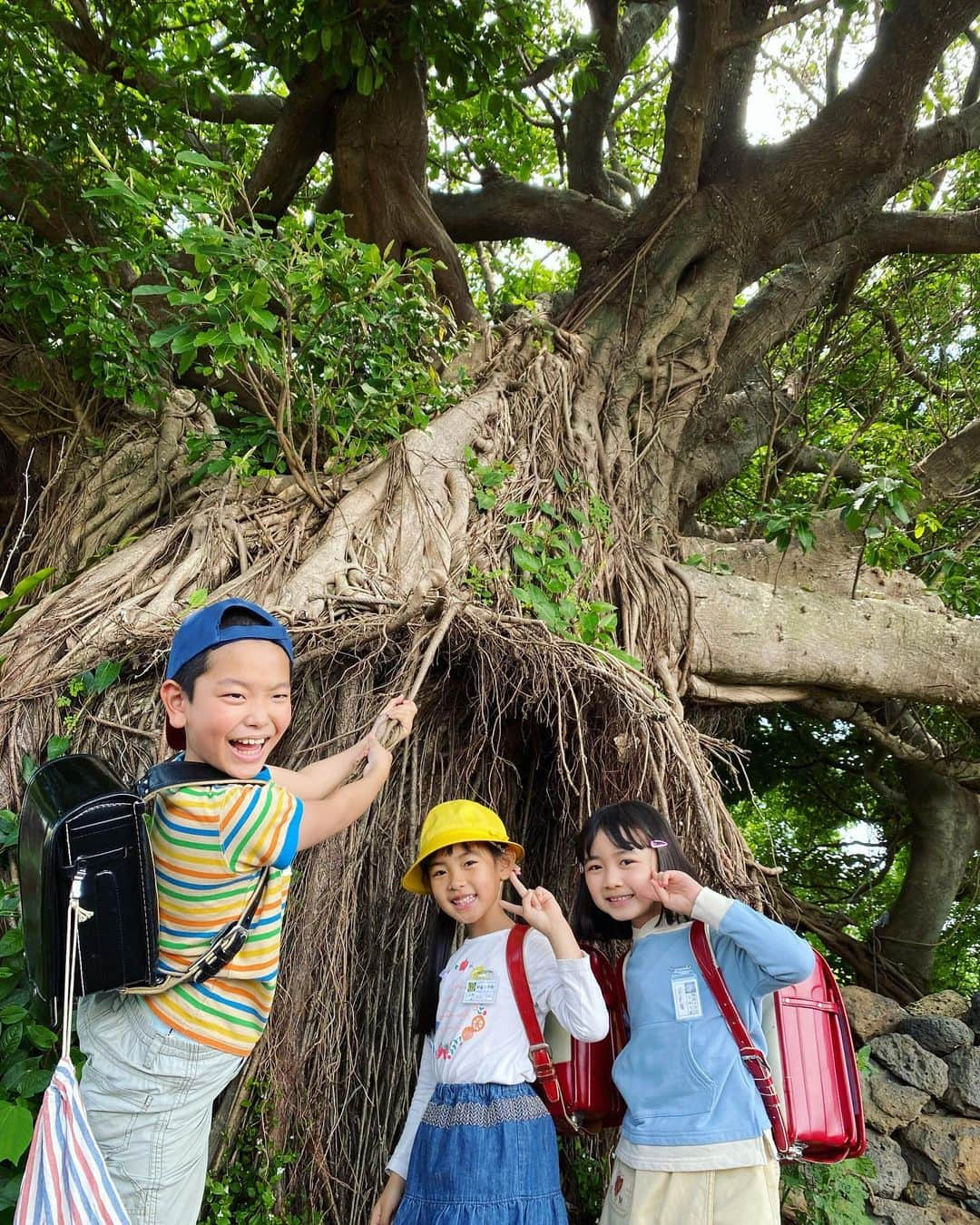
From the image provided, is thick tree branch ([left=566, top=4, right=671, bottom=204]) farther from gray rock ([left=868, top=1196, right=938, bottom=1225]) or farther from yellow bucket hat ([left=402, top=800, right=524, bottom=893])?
gray rock ([left=868, top=1196, right=938, bottom=1225])

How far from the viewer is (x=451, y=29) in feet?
13.1

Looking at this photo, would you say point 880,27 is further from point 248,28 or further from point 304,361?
point 304,361

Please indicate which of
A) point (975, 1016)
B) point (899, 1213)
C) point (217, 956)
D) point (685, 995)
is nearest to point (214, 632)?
point (217, 956)

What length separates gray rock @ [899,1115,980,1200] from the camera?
3.72m

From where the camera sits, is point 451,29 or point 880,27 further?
point 880,27

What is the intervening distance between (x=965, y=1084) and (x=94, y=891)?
3.85 metres

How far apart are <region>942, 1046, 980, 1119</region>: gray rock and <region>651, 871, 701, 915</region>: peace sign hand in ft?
9.09

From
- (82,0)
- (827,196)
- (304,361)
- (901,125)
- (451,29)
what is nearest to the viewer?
(304,361)

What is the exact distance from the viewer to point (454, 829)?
7.45 ft

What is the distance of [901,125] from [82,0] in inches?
155

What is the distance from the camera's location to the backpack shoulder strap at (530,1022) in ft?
6.91

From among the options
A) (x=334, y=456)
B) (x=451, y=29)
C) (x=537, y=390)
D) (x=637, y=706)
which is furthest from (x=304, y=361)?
(x=451, y=29)

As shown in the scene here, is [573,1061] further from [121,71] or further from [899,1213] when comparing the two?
[121,71]

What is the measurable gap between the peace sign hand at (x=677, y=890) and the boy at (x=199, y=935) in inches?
30.5
